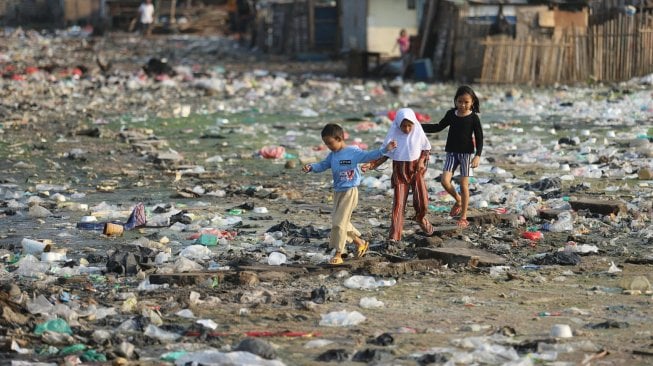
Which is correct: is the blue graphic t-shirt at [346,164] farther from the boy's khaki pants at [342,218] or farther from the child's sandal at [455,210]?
the child's sandal at [455,210]

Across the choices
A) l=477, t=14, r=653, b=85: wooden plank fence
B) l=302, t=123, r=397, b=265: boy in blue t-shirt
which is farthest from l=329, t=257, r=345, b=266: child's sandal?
l=477, t=14, r=653, b=85: wooden plank fence

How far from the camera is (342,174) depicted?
7086 millimetres

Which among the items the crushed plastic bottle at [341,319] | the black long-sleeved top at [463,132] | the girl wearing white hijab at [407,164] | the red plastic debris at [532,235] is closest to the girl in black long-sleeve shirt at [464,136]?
the black long-sleeved top at [463,132]

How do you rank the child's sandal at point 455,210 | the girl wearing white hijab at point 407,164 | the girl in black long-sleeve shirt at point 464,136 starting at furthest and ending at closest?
1. the child's sandal at point 455,210
2. the girl in black long-sleeve shirt at point 464,136
3. the girl wearing white hijab at point 407,164

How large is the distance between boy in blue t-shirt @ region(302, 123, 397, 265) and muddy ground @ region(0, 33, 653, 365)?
0.68 feet

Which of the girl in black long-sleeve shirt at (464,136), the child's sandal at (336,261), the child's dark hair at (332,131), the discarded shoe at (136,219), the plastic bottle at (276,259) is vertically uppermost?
the child's dark hair at (332,131)

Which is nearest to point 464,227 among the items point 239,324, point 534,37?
point 239,324

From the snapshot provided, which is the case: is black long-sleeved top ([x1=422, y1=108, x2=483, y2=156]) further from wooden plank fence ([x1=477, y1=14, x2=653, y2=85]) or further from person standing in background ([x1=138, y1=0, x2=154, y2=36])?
person standing in background ([x1=138, y1=0, x2=154, y2=36])

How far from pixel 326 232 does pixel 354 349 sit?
10.00 feet

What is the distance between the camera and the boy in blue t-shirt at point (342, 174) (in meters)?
7.02

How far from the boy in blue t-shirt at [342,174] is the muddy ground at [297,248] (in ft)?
0.68

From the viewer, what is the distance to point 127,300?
19.3ft

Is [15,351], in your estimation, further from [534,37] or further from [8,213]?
[534,37]

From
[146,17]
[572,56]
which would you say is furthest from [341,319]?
[146,17]
